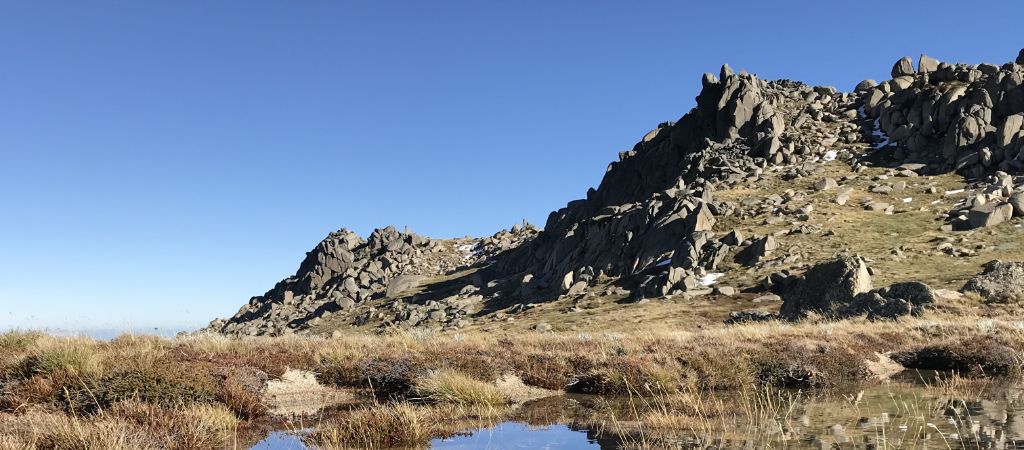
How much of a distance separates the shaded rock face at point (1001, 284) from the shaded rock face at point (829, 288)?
4780 mm

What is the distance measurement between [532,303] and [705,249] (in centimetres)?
1664

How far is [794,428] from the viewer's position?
30.4 feet

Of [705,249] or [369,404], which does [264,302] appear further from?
[369,404]

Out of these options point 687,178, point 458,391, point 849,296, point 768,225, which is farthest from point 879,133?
point 458,391

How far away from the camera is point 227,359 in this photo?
1498 centimetres

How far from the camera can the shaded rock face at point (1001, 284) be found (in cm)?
2906

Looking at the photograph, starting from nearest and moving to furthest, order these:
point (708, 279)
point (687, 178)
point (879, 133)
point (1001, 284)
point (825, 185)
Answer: point (1001, 284) → point (708, 279) → point (825, 185) → point (687, 178) → point (879, 133)

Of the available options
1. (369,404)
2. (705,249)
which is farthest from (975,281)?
(369,404)

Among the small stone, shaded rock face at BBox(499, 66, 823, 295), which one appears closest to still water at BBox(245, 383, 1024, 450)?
shaded rock face at BBox(499, 66, 823, 295)

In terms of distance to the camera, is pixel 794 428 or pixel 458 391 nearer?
pixel 794 428

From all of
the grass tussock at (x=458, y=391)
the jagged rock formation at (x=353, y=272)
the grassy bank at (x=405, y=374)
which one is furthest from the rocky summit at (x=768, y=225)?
the grass tussock at (x=458, y=391)

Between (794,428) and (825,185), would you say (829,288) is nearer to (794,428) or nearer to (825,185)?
(794,428)

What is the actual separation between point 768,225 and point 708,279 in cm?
1053

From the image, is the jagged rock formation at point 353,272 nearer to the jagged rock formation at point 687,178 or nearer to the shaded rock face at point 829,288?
the jagged rock formation at point 687,178
